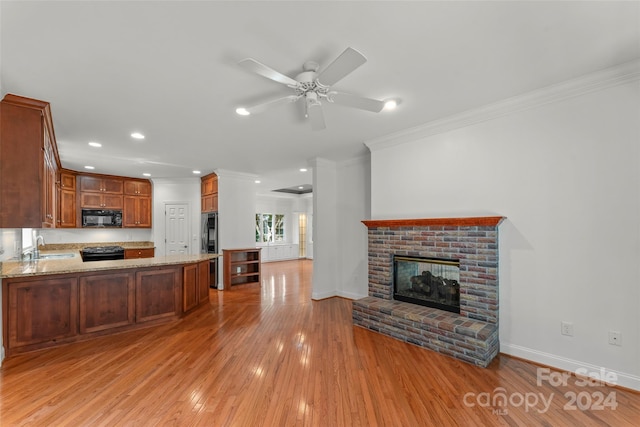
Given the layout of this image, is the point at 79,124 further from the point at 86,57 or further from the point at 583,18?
the point at 583,18

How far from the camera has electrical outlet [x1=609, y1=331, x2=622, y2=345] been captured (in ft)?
7.70

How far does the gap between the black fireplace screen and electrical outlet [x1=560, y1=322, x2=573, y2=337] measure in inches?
36.3

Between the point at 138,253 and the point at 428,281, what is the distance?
22.1 feet

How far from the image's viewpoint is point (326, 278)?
5.23 meters

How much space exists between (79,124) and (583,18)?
4919 millimetres

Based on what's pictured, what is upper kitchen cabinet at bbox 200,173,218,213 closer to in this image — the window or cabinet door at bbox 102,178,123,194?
cabinet door at bbox 102,178,123,194

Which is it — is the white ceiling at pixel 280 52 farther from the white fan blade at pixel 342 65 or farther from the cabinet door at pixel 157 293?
the cabinet door at pixel 157 293

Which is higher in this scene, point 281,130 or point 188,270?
point 281,130

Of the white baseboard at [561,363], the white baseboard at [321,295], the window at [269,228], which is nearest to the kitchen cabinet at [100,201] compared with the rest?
the window at [269,228]

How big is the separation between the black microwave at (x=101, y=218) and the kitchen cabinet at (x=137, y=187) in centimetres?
56

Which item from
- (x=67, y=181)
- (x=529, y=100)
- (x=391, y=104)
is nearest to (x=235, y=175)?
(x=67, y=181)

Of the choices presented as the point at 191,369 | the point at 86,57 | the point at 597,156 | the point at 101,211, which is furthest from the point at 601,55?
the point at 101,211

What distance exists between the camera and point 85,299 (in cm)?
338

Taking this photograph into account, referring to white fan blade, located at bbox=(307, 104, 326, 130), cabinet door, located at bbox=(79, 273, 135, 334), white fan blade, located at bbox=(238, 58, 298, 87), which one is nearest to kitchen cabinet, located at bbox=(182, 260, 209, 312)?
cabinet door, located at bbox=(79, 273, 135, 334)
